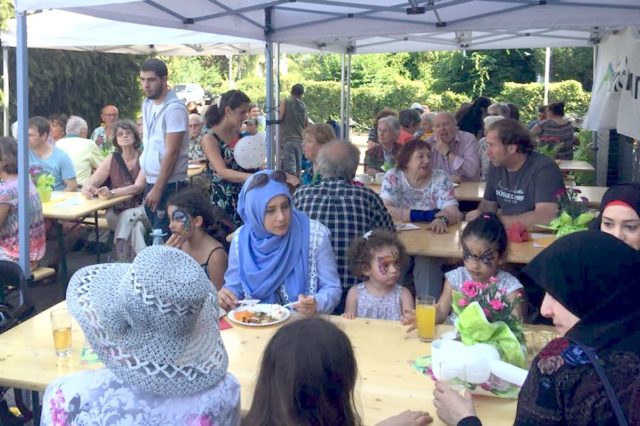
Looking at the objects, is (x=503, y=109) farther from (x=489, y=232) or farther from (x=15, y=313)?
(x=15, y=313)

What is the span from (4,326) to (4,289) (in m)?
0.93

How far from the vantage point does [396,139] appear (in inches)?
297

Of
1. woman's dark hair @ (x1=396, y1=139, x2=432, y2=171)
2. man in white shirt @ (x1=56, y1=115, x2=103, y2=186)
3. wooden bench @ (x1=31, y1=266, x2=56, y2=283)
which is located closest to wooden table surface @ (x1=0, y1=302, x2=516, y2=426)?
wooden bench @ (x1=31, y1=266, x2=56, y2=283)

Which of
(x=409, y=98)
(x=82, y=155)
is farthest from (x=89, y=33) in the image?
(x=409, y=98)

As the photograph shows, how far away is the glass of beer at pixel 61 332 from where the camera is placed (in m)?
2.45

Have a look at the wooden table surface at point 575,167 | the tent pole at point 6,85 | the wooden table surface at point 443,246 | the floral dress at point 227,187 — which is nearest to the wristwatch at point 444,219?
the wooden table surface at point 443,246

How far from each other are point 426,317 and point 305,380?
1142mm

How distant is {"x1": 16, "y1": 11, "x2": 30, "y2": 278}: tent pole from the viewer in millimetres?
3749

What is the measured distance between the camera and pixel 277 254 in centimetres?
313

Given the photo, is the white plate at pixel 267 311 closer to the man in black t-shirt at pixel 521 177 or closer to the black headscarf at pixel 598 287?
the black headscarf at pixel 598 287

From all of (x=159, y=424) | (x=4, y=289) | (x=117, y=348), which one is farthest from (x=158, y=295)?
(x=4, y=289)

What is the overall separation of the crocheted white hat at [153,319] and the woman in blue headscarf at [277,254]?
1464mm

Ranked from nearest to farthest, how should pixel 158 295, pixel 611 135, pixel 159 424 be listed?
1. pixel 158 295
2. pixel 159 424
3. pixel 611 135

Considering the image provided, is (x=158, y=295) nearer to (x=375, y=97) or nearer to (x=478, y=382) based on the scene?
(x=478, y=382)
